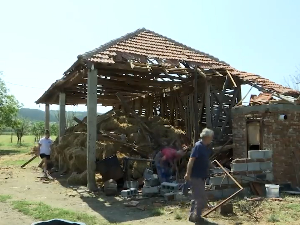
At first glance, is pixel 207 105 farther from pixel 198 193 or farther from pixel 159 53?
pixel 198 193

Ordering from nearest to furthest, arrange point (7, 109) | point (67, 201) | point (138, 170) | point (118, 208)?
point (118, 208), point (67, 201), point (138, 170), point (7, 109)

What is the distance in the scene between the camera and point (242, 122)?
9906 millimetres

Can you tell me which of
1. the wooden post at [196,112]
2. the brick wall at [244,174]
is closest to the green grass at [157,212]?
the brick wall at [244,174]

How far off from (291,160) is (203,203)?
3.99 meters

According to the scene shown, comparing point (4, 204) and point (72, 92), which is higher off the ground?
point (72, 92)

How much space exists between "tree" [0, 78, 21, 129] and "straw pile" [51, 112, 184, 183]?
18253 mm

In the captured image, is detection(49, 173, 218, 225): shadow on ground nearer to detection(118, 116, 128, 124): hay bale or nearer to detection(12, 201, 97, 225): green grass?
detection(12, 201, 97, 225): green grass

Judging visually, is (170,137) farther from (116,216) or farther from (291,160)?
(116,216)

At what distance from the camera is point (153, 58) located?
34.8 ft

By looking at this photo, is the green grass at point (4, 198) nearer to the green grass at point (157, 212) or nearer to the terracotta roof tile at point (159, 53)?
the green grass at point (157, 212)

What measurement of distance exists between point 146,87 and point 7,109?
19.9m

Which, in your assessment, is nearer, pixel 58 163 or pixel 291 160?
pixel 291 160

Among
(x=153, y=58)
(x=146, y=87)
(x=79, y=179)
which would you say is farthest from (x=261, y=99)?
(x=79, y=179)

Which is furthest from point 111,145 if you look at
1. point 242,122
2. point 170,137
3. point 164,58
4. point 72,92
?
point 72,92
